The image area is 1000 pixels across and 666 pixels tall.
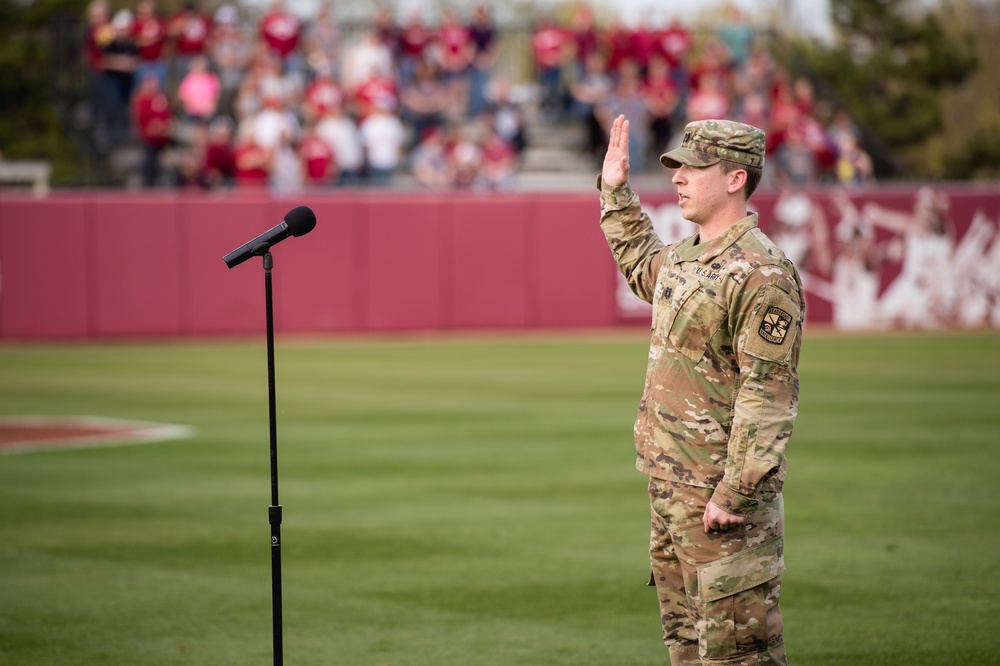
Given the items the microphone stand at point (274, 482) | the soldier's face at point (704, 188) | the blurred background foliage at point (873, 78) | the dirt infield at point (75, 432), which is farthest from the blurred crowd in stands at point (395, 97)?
the soldier's face at point (704, 188)

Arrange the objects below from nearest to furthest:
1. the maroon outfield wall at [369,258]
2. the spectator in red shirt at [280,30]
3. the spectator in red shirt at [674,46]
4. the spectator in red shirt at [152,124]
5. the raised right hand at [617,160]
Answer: the raised right hand at [617,160]
the maroon outfield wall at [369,258]
the spectator in red shirt at [152,124]
the spectator in red shirt at [280,30]
the spectator in red shirt at [674,46]

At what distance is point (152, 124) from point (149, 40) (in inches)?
73.1

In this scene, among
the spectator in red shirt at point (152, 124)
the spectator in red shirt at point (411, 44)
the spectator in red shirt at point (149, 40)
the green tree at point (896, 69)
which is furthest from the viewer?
the green tree at point (896, 69)

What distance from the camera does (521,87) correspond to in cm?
3122

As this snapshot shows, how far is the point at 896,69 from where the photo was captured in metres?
45.8

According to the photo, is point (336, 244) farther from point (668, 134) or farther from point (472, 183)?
point (668, 134)

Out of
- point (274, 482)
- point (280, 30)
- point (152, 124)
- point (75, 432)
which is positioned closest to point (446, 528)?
point (274, 482)

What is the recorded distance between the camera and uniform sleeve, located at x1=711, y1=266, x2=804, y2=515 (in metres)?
4.20

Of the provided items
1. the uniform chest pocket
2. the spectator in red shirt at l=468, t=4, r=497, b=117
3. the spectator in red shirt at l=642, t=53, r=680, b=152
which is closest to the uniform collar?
the uniform chest pocket

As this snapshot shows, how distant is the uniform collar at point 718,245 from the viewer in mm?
4414

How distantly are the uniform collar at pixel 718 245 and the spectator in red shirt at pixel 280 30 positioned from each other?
899 inches

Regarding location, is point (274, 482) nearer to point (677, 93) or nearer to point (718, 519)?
point (718, 519)

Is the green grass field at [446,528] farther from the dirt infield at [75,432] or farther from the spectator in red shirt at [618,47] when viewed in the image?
the spectator in red shirt at [618,47]

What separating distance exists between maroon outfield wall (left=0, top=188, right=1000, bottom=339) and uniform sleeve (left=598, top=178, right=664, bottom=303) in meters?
17.9
